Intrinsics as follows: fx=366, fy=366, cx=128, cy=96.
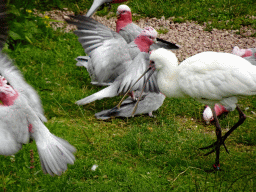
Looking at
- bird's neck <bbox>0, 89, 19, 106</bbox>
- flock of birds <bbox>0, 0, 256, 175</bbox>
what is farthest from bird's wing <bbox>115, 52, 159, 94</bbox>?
bird's neck <bbox>0, 89, 19, 106</bbox>

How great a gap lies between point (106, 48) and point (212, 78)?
185cm

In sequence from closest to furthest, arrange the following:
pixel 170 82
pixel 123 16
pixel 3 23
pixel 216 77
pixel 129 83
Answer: pixel 3 23, pixel 216 77, pixel 170 82, pixel 129 83, pixel 123 16

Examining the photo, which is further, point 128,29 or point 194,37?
point 194,37

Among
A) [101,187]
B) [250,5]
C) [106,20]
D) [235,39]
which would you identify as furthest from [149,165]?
[250,5]

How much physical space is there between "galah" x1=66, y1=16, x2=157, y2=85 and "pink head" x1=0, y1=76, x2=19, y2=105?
1864 millimetres

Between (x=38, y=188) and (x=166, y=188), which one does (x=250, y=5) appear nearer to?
(x=166, y=188)

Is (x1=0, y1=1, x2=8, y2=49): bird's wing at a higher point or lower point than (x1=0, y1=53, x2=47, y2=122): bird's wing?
higher

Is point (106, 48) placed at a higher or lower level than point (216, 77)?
lower

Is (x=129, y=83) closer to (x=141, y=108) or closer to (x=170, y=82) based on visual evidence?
(x=141, y=108)

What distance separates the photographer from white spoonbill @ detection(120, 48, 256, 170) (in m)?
3.52

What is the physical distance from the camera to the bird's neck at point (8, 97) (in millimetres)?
3199

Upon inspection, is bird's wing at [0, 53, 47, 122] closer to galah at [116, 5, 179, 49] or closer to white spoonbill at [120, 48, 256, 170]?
white spoonbill at [120, 48, 256, 170]

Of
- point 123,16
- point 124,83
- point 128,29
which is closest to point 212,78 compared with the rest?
point 124,83

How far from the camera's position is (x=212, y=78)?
3.61 meters
